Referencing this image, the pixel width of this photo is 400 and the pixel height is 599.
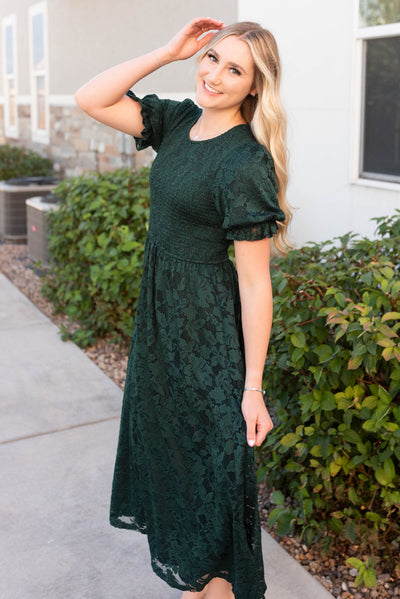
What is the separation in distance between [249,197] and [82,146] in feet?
23.6

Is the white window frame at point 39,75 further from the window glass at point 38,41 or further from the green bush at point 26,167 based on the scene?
the green bush at point 26,167

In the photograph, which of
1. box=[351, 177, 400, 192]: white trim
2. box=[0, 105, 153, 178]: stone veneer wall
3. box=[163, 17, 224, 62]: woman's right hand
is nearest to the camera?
box=[163, 17, 224, 62]: woman's right hand

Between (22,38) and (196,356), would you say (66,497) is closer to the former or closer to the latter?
(196,356)

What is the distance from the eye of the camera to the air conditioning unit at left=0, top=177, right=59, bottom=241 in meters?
7.94

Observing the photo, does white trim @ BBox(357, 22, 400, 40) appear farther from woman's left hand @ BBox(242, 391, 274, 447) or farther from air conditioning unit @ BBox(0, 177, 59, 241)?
air conditioning unit @ BBox(0, 177, 59, 241)

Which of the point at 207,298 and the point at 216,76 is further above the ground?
the point at 216,76

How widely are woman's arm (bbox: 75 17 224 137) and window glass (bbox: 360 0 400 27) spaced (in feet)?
7.02

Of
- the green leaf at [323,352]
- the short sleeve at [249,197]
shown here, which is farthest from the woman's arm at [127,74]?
the green leaf at [323,352]

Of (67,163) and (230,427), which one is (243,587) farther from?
(67,163)

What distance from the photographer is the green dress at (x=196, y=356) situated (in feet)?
5.89

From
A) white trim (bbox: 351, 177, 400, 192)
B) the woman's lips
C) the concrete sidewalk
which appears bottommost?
A: the concrete sidewalk

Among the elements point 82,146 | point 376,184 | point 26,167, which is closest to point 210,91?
point 376,184

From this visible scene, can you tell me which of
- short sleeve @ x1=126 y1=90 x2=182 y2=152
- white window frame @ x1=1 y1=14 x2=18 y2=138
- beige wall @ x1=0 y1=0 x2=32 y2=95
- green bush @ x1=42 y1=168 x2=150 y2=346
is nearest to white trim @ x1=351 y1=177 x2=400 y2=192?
green bush @ x1=42 y1=168 x2=150 y2=346

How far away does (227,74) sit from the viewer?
1.80 metres
